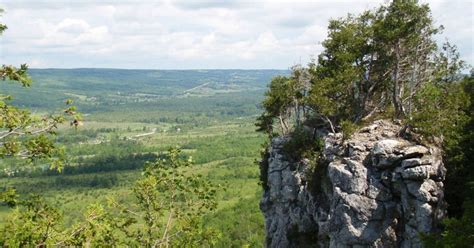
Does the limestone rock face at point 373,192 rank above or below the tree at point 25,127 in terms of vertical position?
below

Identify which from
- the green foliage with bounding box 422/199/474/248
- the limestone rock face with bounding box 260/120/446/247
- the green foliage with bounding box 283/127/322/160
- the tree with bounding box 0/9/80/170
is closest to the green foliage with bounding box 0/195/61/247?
the tree with bounding box 0/9/80/170

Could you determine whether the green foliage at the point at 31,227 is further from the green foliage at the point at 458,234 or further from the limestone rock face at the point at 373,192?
the limestone rock face at the point at 373,192

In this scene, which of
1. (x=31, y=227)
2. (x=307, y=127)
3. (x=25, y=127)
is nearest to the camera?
(x=31, y=227)

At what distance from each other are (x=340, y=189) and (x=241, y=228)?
69.7m

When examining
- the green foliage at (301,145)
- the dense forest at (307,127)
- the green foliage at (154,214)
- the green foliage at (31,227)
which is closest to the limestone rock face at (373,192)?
the dense forest at (307,127)

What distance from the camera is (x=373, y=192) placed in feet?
98.0

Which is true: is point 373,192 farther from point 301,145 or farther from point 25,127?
point 25,127

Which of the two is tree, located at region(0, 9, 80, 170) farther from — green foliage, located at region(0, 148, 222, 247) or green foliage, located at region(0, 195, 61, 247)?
green foliage, located at region(0, 148, 222, 247)

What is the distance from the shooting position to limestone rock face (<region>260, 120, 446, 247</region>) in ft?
91.2

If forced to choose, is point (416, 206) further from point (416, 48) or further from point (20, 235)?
point (20, 235)

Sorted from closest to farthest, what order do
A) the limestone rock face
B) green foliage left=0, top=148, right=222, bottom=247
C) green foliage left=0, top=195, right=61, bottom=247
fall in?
green foliage left=0, top=195, right=61, bottom=247 < green foliage left=0, top=148, right=222, bottom=247 < the limestone rock face

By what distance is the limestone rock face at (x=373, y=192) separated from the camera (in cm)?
2780

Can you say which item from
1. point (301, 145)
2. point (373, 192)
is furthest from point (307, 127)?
point (373, 192)

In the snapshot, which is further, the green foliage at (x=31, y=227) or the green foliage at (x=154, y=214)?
the green foliage at (x=154, y=214)
